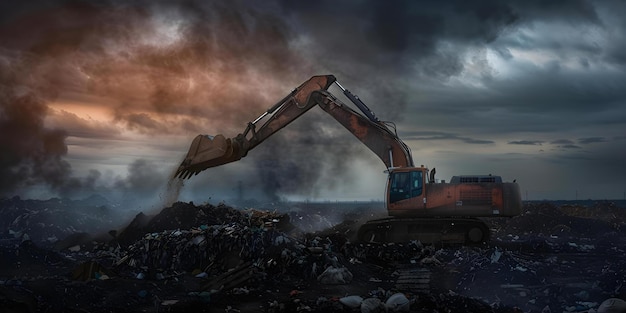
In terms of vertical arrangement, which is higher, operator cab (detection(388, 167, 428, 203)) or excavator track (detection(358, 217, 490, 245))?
operator cab (detection(388, 167, 428, 203))

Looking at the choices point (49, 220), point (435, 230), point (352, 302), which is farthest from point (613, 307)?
point (49, 220)

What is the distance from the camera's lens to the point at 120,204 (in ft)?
123

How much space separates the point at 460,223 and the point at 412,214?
1.49 metres

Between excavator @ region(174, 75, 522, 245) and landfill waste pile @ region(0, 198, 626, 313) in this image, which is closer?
landfill waste pile @ region(0, 198, 626, 313)

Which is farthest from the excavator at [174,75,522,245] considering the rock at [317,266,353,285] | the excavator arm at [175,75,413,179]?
the rock at [317,266,353,285]

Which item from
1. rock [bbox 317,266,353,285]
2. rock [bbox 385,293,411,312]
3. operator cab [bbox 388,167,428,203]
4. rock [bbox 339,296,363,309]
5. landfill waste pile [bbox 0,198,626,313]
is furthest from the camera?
operator cab [bbox 388,167,428,203]

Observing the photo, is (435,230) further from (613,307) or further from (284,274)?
(613,307)

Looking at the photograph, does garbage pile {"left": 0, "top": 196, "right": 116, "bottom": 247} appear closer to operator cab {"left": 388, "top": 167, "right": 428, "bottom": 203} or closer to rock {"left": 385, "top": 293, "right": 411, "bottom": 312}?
operator cab {"left": 388, "top": 167, "right": 428, "bottom": 203}

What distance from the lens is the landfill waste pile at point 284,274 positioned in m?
11.1

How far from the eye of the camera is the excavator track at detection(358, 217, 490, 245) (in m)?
17.5

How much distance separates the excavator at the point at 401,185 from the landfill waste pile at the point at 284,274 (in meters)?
0.62

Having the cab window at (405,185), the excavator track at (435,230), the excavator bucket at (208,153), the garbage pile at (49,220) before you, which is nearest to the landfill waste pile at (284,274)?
the excavator track at (435,230)

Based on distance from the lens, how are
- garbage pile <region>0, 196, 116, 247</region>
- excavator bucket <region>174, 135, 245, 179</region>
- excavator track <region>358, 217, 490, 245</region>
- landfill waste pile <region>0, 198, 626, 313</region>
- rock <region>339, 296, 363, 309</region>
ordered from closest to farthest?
rock <region>339, 296, 363, 309</region>, landfill waste pile <region>0, 198, 626, 313</region>, excavator track <region>358, 217, 490, 245</region>, excavator bucket <region>174, 135, 245, 179</region>, garbage pile <region>0, 196, 116, 247</region>

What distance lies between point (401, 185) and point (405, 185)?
13cm
